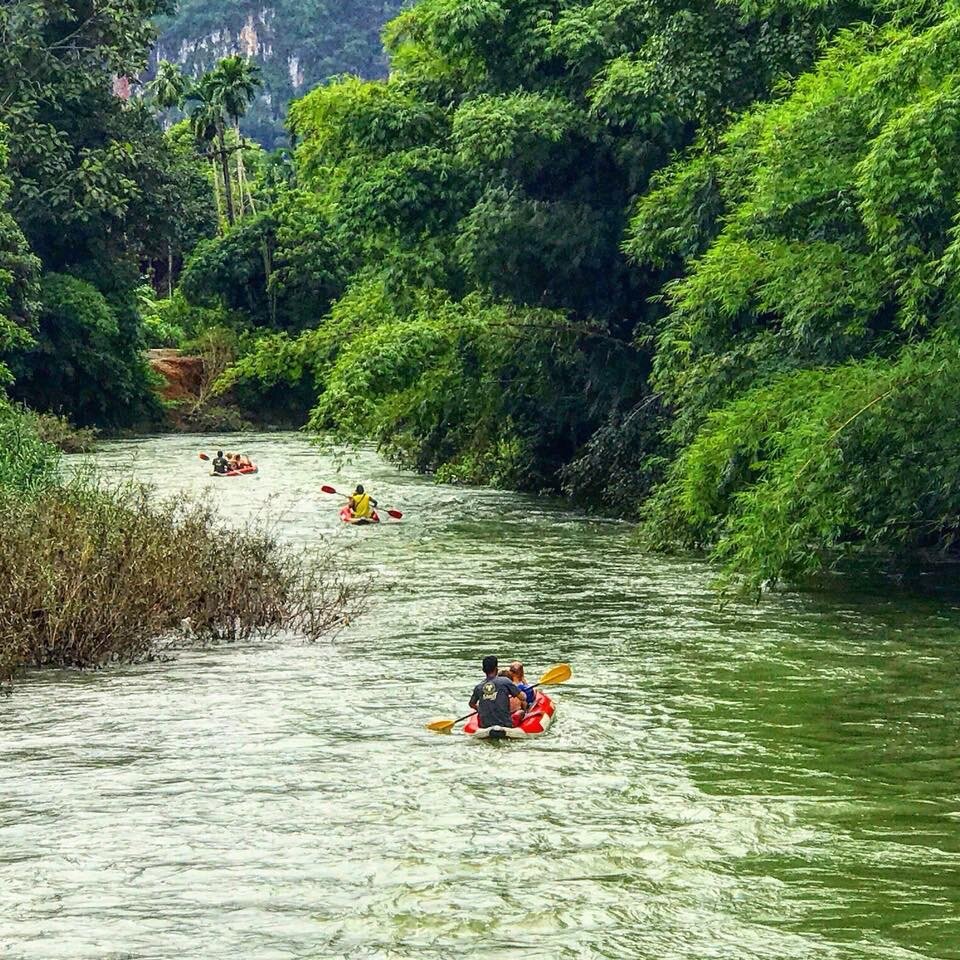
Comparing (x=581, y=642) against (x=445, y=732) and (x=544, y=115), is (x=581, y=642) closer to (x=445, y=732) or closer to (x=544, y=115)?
(x=445, y=732)

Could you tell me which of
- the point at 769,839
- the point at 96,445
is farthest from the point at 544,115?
the point at 96,445

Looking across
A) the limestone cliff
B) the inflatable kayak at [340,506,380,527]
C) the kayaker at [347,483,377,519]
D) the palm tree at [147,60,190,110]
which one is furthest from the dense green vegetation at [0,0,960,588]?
the limestone cliff

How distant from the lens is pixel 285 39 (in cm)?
18162

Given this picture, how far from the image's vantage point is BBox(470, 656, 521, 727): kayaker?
1631 cm

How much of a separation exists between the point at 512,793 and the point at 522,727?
6.24 feet

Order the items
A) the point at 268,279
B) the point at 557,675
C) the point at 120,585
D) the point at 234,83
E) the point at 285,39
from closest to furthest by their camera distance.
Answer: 1. the point at 557,675
2. the point at 120,585
3. the point at 268,279
4. the point at 234,83
5. the point at 285,39

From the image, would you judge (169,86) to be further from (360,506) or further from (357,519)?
(357,519)

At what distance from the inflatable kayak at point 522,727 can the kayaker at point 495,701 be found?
6cm

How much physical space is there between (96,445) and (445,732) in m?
41.3

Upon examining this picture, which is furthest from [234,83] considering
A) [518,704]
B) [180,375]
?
[518,704]

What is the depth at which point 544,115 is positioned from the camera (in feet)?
108

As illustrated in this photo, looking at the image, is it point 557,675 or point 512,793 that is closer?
point 512,793

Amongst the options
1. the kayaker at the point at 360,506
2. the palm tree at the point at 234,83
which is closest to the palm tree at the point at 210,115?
the palm tree at the point at 234,83

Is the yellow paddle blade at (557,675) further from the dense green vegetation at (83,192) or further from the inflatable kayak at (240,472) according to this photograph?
the dense green vegetation at (83,192)
